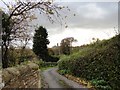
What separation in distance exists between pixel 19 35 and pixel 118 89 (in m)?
7.74

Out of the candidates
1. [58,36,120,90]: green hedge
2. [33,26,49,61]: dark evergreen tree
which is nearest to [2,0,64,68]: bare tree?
[58,36,120,90]: green hedge

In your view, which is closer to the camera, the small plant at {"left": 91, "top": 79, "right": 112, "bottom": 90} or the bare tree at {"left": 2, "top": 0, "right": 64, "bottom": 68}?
the bare tree at {"left": 2, "top": 0, "right": 64, "bottom": 68}

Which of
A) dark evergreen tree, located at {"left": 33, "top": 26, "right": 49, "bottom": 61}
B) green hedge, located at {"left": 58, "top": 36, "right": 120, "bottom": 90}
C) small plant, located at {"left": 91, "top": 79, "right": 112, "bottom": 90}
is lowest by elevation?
small plant, located at {"left": 91, "top": 79, "right": 112, "bottom": 90}

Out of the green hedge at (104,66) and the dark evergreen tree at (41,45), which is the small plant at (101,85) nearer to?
the green hedge at (104,66)

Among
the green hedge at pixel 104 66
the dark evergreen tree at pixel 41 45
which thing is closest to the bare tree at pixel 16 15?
the green hedge at pixel 104 66

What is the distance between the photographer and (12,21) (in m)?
10.1

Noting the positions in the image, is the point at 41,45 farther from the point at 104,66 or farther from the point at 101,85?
the point at 101,85

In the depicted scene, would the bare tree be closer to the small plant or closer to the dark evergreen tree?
the small plant


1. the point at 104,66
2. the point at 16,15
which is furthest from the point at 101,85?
the point at 16,15

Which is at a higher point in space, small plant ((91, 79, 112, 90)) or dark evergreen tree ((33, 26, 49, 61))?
dark evergreen tree ((33, 26, 49, 61))

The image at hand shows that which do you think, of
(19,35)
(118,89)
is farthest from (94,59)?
(19,35)

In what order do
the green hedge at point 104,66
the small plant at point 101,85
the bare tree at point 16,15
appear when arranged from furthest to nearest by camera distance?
the green hedge at point 104,66 < the small plant at point 101,85 < the bare tree at point 16,15

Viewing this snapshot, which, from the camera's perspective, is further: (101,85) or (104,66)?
(104,66)

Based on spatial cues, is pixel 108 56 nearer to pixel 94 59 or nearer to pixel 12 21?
pixel 94 59
